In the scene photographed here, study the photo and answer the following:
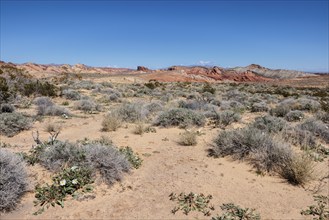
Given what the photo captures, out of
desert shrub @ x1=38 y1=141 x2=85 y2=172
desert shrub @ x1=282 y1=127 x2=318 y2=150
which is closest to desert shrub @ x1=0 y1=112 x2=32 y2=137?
desert shrub @ x1=38 y1=141 x2=85 y2=172

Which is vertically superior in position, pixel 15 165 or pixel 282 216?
pixel 15 165

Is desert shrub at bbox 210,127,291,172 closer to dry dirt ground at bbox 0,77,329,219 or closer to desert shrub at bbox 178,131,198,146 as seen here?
dry dirt ground at bbox 0,77,329,219

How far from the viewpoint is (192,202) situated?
Answer: 528 centimetres

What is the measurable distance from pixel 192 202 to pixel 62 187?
2.27m

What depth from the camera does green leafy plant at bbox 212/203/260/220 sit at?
191 inches

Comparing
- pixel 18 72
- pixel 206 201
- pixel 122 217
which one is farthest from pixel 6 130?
pixel 18 72

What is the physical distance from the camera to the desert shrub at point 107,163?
593 centimetres

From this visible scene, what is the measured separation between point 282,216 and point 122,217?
2591 millimetres

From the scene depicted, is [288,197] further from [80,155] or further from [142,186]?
[80,155]

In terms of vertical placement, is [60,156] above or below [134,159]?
above

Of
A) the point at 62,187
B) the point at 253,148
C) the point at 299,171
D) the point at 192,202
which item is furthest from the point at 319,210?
the point at 62,187

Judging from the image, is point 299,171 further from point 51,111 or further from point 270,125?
point 51,111

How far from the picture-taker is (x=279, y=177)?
6445mm

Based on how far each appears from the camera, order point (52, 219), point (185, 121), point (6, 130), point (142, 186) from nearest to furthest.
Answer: point (52, 219), point (142, 186), point (6, 130), point (185, 121)
